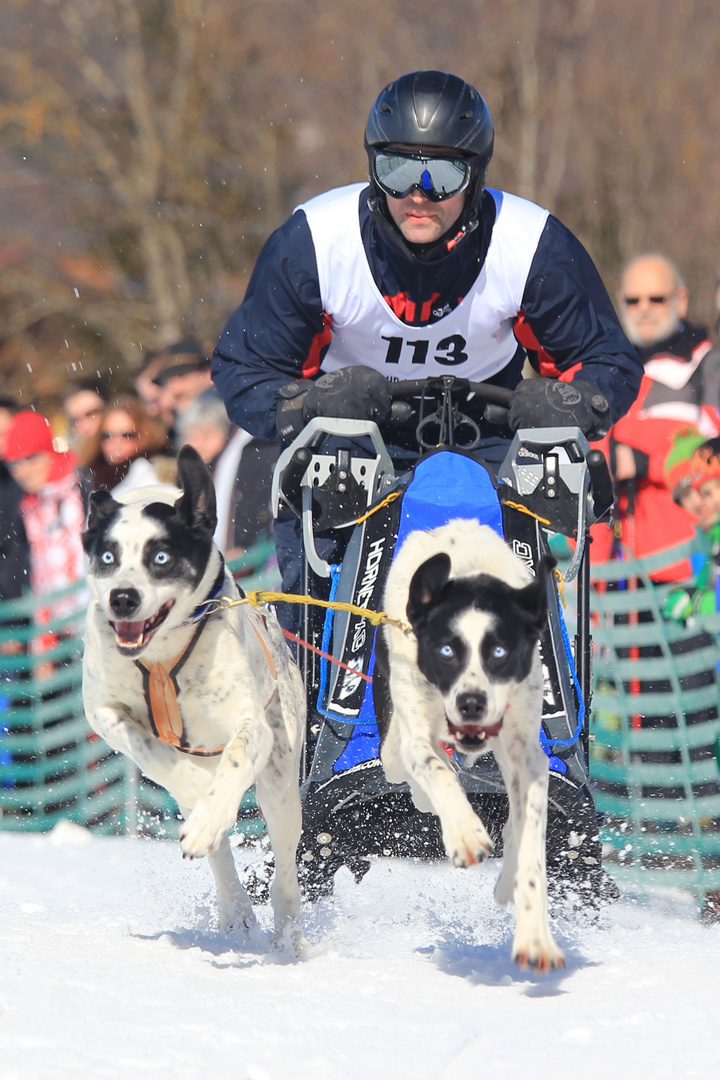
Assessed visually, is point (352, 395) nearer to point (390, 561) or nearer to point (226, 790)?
point (390, 561)

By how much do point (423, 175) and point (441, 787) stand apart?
1.71 metres

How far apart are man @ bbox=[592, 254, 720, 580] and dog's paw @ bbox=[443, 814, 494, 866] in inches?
123

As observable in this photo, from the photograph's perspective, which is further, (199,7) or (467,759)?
(199,7)

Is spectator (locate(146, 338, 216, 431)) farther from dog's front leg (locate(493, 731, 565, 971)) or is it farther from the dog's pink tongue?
dog's front leg (locate(493, 731, 565, 971))

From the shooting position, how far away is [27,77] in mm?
15047

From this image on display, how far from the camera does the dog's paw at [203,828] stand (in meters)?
3.26

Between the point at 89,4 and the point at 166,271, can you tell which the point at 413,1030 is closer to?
the point at 166,271

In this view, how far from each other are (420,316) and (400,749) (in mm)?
1379

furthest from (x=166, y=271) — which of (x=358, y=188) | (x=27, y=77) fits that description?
(x=358, y=188)

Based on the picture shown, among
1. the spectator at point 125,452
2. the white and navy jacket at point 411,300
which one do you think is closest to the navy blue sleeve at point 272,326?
Result: the white and navy jacket at point 411,300

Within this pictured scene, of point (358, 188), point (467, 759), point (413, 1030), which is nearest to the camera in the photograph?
point (413, 1030)

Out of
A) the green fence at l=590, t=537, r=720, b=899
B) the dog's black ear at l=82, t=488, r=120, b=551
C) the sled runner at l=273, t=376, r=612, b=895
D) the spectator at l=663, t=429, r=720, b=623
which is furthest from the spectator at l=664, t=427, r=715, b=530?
the dog's black ear at l=82, t=488, r=120, b=551

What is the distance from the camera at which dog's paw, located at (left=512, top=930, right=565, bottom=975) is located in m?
3.11

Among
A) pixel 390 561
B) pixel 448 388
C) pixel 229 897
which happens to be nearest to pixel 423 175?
pixel 448 388
